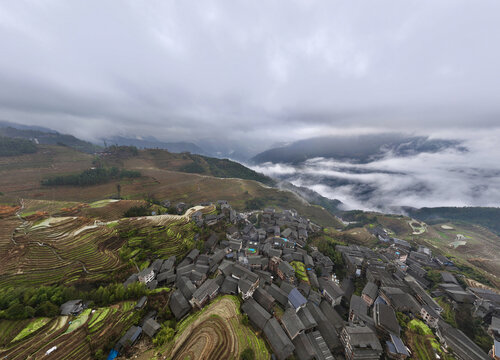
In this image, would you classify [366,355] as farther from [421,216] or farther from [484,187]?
[484,187]

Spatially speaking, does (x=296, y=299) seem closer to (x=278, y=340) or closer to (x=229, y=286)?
(x=278, y=340)

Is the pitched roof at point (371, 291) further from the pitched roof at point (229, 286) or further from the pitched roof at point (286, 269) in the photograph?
the pitched roof at point (229, 286)

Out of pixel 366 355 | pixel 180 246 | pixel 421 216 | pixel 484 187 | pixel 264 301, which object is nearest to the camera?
pixel 366 355

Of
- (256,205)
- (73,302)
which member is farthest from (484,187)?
(73,302)

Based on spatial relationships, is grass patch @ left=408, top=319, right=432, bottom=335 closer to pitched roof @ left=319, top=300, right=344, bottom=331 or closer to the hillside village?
Answer: the hillside village

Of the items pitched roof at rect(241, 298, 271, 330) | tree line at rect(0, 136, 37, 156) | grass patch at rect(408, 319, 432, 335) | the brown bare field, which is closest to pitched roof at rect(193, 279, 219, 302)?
pitched roof at rect(241, 298, 271, 330)

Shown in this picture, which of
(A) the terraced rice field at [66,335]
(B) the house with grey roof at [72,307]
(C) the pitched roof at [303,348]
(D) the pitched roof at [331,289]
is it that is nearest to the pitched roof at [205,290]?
(A) the terraced rice field at [66,335]

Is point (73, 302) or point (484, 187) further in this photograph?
point (484, 187)

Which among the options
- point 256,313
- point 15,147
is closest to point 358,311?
point 256,313
